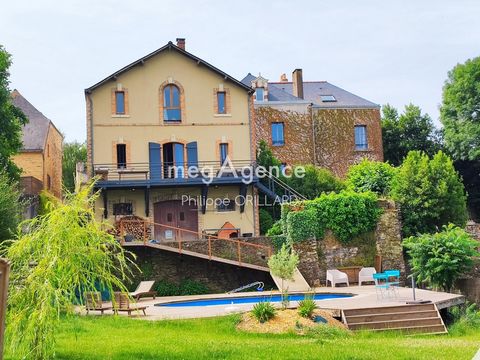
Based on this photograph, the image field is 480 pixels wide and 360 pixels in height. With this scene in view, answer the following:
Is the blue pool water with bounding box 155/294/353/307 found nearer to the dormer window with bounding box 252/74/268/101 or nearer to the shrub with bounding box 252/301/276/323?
the shrub with bounding box 252/301/276/323

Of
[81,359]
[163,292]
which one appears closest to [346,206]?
[163,292]

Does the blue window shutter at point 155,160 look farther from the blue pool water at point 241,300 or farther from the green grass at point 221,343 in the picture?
the green grass at point 221,343

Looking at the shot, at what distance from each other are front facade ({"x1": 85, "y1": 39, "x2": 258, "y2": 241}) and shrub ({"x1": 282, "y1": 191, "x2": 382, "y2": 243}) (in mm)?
3934

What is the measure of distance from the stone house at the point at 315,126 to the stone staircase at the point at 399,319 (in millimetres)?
20289

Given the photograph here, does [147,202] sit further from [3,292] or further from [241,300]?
[3,292]

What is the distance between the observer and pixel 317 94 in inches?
1483

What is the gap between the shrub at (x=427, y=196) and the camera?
1004 inches

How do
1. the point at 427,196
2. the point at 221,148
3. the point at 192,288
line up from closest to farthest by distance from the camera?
the point at 192,288 < the point at 427,196 < the point at 221,148

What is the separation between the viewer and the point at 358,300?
16.8m

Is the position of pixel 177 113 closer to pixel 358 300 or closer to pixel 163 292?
pixel 163 292

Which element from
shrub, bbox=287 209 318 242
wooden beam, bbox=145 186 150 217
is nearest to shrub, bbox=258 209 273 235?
shrub, bbox=287 209 318 242

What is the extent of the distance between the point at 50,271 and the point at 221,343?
3.61 m

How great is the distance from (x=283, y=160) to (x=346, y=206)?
11.6 metres

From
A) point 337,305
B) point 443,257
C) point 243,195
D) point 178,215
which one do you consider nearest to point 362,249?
point 443,257
